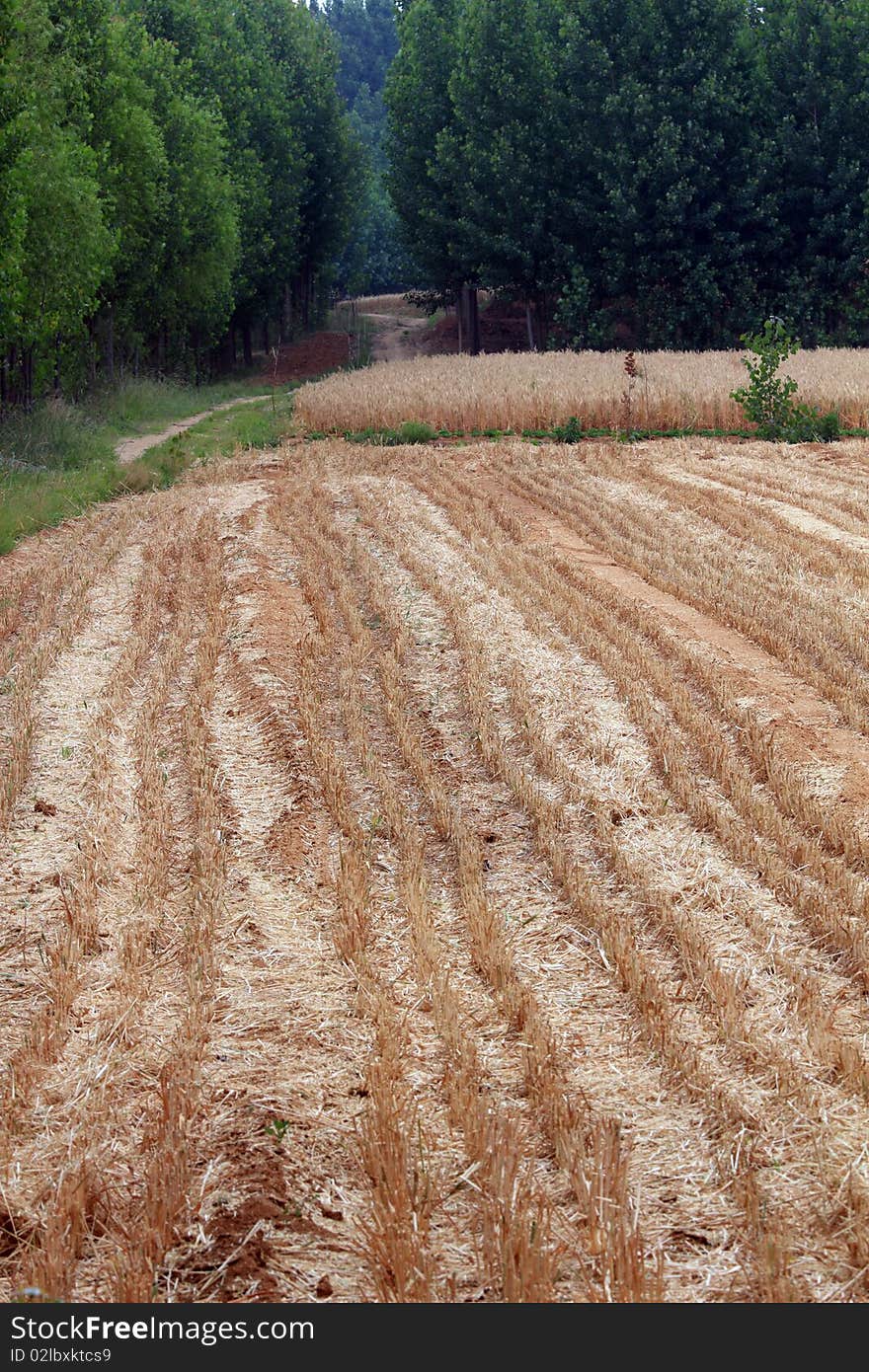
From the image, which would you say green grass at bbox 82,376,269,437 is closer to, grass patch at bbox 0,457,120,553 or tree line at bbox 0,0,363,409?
tree line at bbox 0,0,363,409

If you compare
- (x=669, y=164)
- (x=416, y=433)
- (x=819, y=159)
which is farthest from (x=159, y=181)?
(x=819, y=159)

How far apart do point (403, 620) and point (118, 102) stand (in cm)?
2157

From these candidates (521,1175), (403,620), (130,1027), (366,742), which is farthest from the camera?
(403,620)

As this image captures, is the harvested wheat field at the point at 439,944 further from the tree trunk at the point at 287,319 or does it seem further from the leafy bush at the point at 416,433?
the tree trunk at the point at 287,319

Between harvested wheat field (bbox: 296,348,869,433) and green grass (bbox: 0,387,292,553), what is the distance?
167 cm

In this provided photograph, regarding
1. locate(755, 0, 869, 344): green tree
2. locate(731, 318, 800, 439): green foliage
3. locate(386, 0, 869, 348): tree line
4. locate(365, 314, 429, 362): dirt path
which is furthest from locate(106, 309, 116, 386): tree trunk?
locate(755, 0, 869, 344): green tree

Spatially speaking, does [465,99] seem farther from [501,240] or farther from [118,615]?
[118,615]

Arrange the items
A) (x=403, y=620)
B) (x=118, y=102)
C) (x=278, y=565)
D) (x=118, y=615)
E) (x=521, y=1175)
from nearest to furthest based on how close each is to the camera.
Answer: (x=521, y=1175) < (x=403, y=620) < (x=118, y=615) < (x=278, y=565) < (x=118, y=102)

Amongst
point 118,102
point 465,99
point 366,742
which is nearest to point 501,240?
point 465,99

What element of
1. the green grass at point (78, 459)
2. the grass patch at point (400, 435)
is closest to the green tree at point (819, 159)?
the green grass at point (78, 459)

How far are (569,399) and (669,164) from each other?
23.7 m

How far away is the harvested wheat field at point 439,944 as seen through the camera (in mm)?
3430

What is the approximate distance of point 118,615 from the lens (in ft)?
36.1

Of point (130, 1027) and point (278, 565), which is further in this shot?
point (278, 565)
